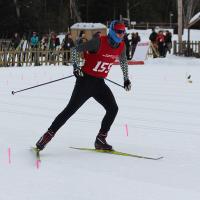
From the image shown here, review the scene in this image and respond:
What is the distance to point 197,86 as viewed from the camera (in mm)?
14758

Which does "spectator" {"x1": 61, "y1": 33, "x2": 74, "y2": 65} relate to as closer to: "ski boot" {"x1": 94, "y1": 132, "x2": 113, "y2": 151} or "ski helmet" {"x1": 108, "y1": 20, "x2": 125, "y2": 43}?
"ski boot" {"x1": 94, "y1": 132, "x2": 113, "y2": 151}

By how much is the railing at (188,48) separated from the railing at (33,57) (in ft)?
22.7

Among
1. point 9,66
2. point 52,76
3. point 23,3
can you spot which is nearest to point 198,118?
point 52,76

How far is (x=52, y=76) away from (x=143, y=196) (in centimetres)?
1350

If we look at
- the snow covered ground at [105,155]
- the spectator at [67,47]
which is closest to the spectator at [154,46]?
the spectator at [67,47]

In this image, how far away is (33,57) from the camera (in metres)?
25.0

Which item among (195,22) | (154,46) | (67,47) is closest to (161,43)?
(154,46)

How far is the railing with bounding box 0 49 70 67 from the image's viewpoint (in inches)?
961

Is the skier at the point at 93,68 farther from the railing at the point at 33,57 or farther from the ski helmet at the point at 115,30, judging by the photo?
the railing at the point at 33,57

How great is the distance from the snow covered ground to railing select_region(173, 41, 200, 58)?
1549 cm

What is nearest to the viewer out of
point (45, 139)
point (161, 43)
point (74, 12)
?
point (45, 139)

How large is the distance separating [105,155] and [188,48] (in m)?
22.8

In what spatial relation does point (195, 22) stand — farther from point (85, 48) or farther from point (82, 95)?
point (85, 48)

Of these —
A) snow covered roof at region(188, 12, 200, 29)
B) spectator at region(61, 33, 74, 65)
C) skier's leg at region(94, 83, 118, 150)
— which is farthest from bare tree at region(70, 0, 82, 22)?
skier's leg at region(94, 83, 118, 150)
